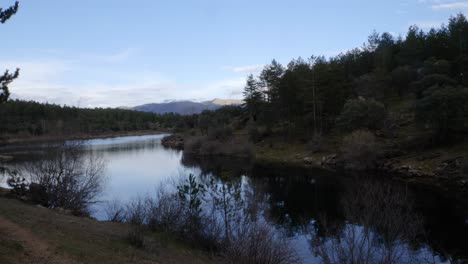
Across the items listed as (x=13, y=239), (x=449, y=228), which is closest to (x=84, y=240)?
(x=13, y=239)

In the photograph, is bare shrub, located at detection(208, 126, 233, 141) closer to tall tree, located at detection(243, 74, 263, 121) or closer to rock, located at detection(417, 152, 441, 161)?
tall tree, located at detection(243, 74, 263, 121)

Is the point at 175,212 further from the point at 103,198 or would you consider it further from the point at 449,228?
the point at 449,228

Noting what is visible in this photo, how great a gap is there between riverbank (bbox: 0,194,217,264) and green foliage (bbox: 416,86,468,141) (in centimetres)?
3807

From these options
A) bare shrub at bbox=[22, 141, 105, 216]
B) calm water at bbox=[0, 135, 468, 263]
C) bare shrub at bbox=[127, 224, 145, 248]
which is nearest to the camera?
bare shrub at bbox=[127, 224, 145, 248]

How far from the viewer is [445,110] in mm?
42406

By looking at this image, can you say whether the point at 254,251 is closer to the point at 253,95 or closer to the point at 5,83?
the point at 5,83

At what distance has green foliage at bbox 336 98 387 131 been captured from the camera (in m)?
53.8

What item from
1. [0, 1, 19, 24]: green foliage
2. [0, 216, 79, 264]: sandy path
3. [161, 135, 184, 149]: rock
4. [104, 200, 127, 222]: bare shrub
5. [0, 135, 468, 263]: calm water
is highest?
[0, 1, 19, 24]: green foliage

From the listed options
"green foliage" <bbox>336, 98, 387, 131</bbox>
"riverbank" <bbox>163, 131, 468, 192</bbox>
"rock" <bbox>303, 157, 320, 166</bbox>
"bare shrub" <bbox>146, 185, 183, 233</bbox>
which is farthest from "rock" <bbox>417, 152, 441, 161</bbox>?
"bare shrub" <bbox>146, 185, 183, 233</bbox>

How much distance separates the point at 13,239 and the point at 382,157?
45781 millimetres

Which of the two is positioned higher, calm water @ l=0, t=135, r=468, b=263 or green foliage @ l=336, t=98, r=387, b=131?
green foliage @ l=336, t=98, r=387, b=131

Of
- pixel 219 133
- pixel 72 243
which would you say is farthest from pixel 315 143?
pixel 72 243

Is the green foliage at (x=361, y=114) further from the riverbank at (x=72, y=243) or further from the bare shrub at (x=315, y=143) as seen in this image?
the riverbank at (x=72, y=243)

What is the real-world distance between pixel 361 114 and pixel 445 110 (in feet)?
41.2
